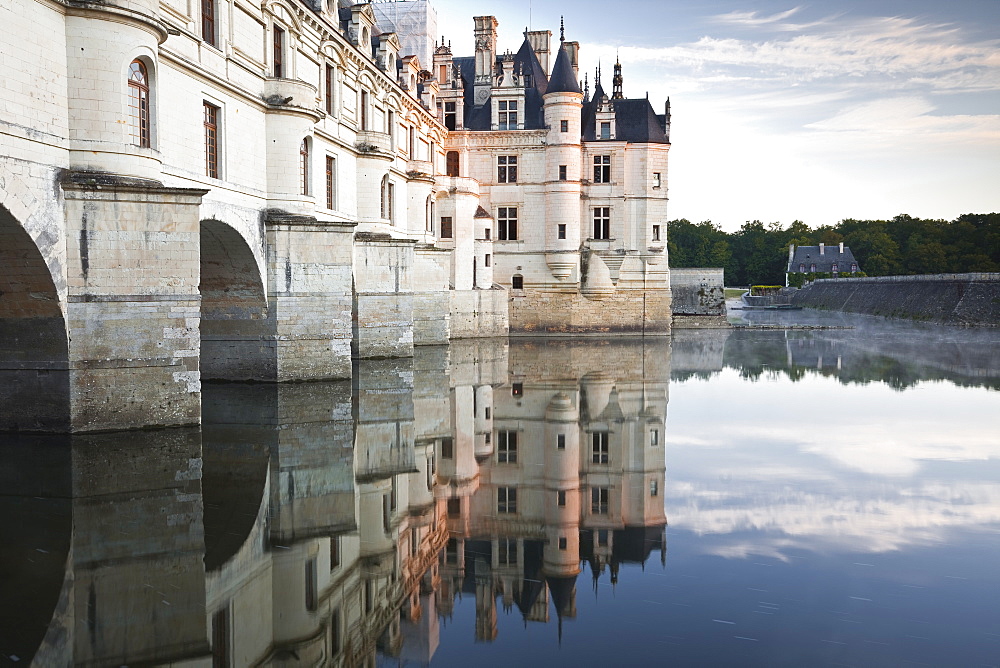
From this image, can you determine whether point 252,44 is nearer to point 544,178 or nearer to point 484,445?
point 484,445

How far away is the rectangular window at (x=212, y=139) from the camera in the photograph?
1686cm

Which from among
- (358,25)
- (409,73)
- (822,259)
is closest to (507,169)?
(409,73)

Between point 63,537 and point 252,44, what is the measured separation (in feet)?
43.5

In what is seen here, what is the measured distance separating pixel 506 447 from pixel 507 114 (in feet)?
106

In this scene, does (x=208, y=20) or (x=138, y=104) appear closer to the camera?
(x=138, y=104)

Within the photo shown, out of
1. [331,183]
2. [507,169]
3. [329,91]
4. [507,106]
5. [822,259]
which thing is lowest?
[331,183]

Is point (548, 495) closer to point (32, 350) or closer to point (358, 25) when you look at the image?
point (32, 350)

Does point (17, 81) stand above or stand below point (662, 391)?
above

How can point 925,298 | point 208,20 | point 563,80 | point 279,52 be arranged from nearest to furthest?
point 208,20
point 279,52
point 563,80
point 925,298

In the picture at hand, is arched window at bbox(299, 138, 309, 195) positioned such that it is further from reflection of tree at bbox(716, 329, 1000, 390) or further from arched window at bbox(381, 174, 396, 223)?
reflection of tree at bbox(716, 329, 1000, 390)

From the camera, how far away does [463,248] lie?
38.4 meters

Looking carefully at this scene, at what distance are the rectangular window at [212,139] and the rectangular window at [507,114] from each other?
90.3ft

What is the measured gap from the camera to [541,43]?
4806cm

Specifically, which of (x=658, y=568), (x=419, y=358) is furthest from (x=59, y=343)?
(x=419, y=358)
